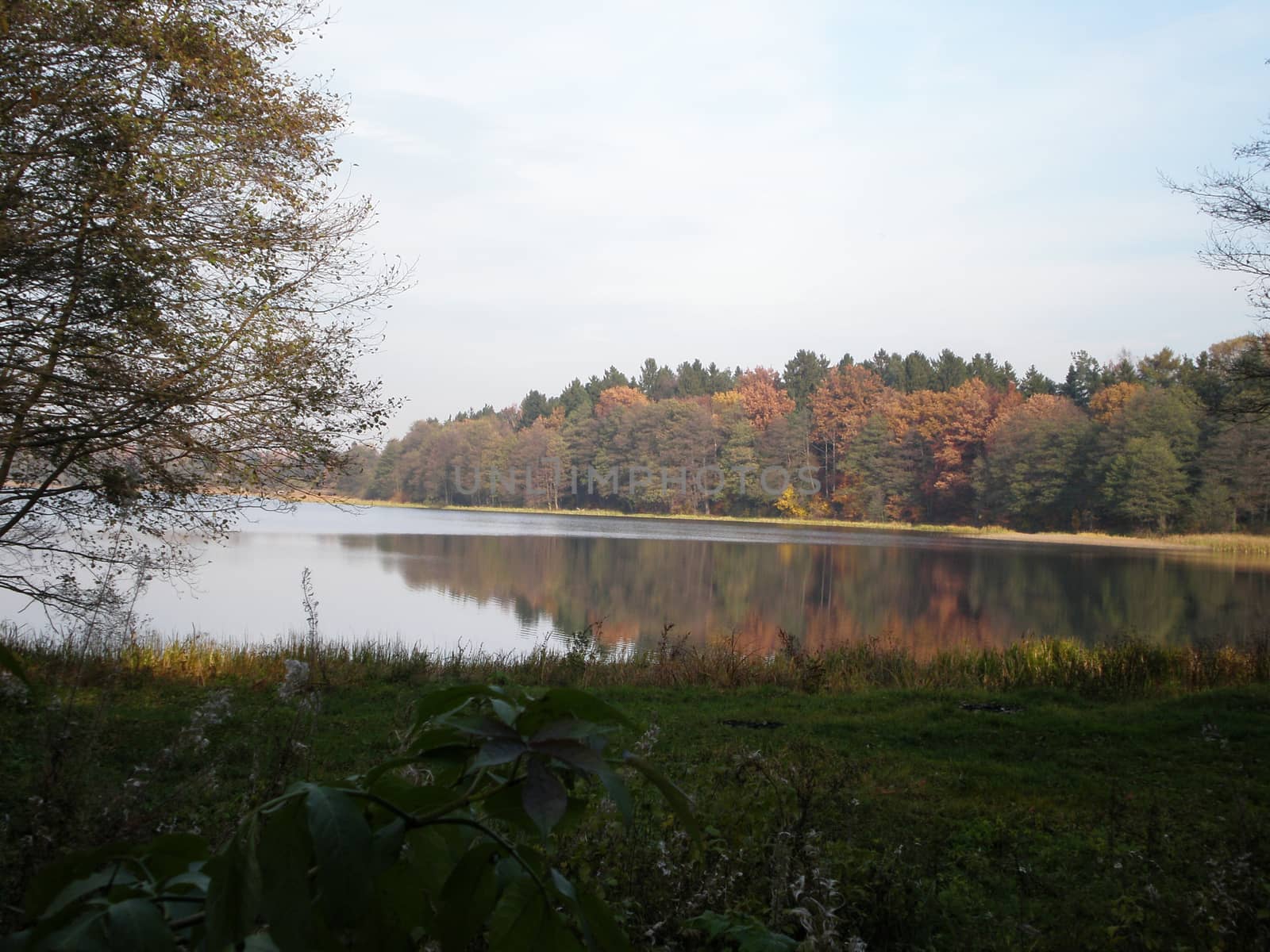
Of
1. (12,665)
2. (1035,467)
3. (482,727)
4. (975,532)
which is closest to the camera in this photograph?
(482,727)

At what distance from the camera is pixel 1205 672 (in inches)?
470

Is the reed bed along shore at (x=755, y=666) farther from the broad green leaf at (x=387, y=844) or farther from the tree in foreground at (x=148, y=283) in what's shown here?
the broad green leaf at (x=387, y=844)

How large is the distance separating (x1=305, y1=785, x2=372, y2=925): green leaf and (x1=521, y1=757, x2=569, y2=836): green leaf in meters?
0.14

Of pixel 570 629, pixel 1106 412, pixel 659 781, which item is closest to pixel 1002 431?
pixel 1106 412

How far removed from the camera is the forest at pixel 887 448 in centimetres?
5566

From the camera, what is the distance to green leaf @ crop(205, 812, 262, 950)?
2.37 ft

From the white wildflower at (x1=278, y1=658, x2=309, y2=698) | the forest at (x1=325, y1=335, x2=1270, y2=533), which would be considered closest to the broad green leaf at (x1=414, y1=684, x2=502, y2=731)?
the white wildflower at (x1=278, y1=658, x2=309, y2=698)

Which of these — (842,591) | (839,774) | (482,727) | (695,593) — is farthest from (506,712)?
(842,591)

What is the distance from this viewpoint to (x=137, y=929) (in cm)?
74

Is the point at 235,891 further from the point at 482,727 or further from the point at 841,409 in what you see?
the point at 841,409

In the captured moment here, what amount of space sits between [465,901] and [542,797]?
146 mm

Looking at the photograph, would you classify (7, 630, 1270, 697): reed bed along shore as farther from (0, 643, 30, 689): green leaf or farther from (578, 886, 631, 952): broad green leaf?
(578, 886, 631, 952): broad green leaf

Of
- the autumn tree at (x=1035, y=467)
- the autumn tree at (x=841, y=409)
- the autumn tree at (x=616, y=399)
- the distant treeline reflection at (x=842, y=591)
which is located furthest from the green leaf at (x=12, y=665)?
the autumn tree at (x=616, y=399)

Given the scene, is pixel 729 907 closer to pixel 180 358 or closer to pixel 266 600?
pixel 180 358
